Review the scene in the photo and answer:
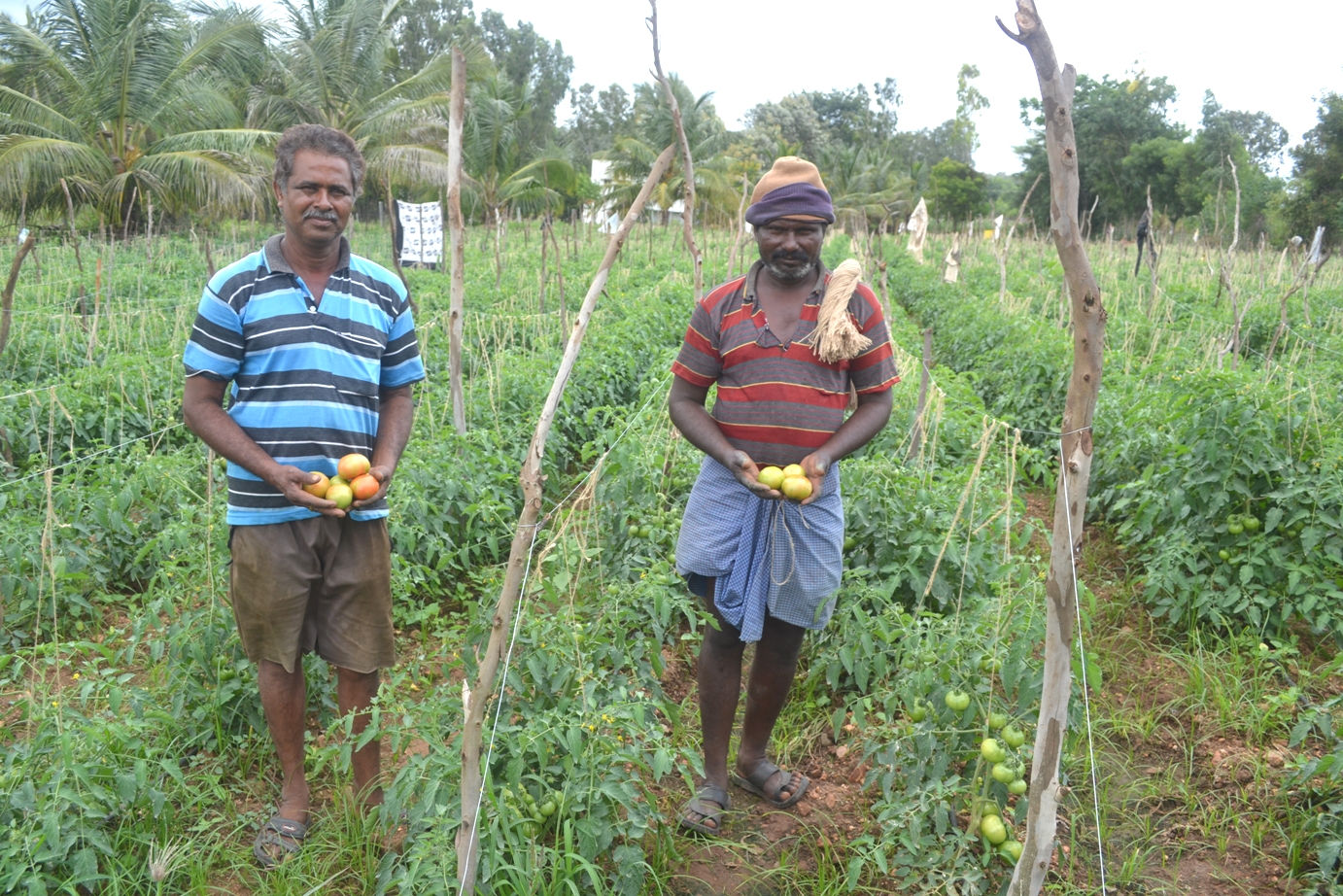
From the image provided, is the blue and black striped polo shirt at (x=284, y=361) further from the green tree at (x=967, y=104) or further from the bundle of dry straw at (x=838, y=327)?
the green tree at (x=967, y=104)

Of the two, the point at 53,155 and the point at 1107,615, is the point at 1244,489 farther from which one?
the point at 53,155

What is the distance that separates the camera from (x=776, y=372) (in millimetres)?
2588

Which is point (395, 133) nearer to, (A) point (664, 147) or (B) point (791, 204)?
(A) point (664, 147)

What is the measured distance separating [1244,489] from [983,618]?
77.2 inches

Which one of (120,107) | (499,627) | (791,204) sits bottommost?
(499,627)

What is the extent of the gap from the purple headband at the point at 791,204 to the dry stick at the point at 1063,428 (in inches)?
28.9

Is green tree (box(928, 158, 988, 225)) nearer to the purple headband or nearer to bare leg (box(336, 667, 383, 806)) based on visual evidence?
the purple headband

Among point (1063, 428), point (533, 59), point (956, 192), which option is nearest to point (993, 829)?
point (1063, 428)

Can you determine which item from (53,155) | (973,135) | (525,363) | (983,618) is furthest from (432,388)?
(973,135)

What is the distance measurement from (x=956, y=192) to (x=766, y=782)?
4806 cm

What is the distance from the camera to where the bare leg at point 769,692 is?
9.04 feet

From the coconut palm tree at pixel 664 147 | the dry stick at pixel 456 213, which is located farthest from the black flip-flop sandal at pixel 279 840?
the coconut palm tree at pixel 664 147

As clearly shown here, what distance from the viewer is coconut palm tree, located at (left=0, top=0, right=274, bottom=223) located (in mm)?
18188

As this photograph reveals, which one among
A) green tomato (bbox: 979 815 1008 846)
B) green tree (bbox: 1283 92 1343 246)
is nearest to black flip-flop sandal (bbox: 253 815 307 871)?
green tomato (bbox: 979 815 1008 846)
